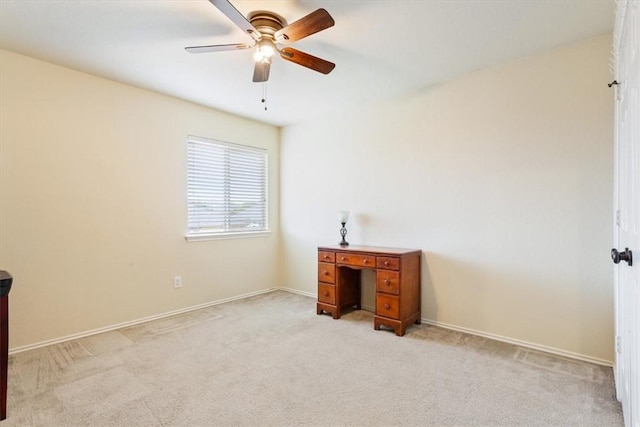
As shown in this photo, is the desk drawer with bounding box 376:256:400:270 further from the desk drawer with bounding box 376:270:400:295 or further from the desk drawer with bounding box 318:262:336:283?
the desk drawer with bounding box 318:262:336:283

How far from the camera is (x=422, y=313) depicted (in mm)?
3410

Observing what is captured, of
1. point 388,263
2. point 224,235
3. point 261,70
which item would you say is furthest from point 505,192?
point 224,235

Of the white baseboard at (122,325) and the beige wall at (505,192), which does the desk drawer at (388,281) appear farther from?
the white baseboard at (122,325)

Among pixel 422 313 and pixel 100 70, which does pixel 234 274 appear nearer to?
pixel 422 313

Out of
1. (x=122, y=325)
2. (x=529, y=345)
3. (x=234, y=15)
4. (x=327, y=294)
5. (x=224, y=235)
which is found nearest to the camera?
(x=234, y=15)

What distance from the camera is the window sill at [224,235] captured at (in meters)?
3.87

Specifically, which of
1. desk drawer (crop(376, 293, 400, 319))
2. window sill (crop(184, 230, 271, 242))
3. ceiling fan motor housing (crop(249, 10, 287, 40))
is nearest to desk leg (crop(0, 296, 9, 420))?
window sill (crop(184, 230, 271, 242))

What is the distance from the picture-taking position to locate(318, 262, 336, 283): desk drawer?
3.60m

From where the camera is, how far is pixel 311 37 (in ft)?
8.00

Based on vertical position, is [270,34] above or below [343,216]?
above

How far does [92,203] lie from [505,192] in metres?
3.68

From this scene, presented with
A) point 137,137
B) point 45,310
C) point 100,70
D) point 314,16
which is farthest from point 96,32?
point 45,310

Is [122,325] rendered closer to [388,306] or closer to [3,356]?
[3,356]

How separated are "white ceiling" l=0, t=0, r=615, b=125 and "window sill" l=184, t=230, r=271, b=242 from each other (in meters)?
1.60
